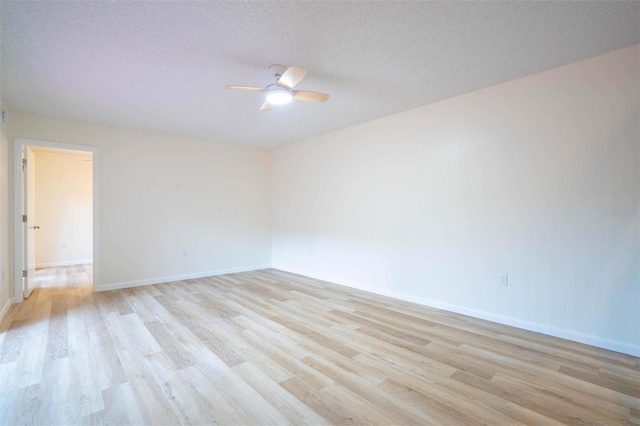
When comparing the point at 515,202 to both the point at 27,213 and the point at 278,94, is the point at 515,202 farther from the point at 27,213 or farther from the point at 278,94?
the point at 27,213

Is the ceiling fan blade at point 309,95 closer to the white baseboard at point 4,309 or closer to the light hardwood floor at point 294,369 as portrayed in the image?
the light hardwood floor at point 294,369

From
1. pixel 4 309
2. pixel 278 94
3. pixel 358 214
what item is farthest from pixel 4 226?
pixel 358 214

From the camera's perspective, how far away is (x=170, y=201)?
503 cm

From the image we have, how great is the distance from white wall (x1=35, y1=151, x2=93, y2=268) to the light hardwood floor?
340cm

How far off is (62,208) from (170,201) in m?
3.30

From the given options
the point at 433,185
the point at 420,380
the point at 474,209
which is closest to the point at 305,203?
the point at 433,185

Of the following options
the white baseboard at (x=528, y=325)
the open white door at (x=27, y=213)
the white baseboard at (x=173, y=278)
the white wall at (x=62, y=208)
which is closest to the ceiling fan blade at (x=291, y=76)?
the white baseboard at (x=528, y=325)

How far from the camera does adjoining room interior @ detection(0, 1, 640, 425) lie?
1.90 metres

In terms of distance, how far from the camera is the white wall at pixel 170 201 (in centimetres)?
441

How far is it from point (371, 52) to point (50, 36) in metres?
2.47

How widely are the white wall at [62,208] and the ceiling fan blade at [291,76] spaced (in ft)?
19.8

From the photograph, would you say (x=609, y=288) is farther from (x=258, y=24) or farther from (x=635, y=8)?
(x=258, y=24)

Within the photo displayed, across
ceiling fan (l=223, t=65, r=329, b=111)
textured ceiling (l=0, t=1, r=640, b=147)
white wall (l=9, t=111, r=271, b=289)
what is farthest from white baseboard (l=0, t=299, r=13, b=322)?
ceiling fan (l=223, t=65, r=329, b=111)

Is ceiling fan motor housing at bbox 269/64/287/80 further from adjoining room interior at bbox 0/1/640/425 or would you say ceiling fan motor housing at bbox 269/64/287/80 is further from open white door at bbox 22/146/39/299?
open white door at bbox 22/146/39/299
